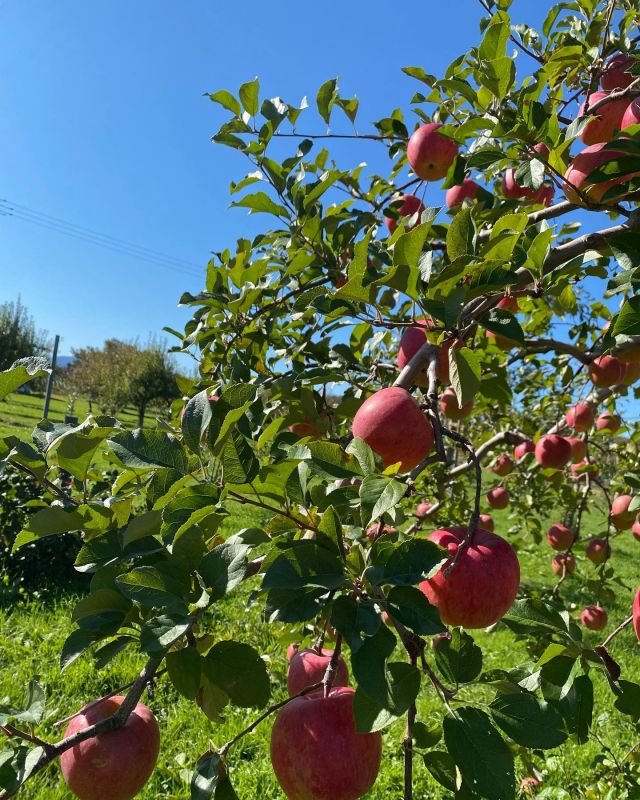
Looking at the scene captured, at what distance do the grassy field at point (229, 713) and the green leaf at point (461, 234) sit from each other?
0.97 meters

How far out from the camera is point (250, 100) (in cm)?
163

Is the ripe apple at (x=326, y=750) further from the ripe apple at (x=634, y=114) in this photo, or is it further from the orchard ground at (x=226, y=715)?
the ripe apple at (x=634, y=114)

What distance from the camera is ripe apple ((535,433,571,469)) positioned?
89.7 inches

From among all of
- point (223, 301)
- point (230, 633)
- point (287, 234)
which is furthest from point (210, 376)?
point (230, 633)

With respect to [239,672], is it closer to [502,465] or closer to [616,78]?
[616,78]

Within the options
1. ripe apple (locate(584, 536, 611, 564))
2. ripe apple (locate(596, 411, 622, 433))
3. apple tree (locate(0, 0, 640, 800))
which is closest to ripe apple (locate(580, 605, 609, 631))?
ripe apple (locate(584, 536, 611, 564))

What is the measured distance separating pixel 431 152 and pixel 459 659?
4.89ft

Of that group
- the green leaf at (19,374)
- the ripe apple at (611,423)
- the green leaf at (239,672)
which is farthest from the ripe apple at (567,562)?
the green leaf at (19,374)

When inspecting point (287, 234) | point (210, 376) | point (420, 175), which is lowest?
point (210, 376)

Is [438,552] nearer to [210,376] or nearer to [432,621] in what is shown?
[432,621]

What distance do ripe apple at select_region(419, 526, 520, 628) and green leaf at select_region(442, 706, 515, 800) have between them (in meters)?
0.19

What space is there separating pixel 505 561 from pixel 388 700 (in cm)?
39

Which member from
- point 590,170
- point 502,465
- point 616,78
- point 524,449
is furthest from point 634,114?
point 502,465

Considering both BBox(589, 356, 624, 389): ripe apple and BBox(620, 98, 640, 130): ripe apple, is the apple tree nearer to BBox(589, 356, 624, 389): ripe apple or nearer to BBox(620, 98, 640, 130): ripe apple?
BBox(620, 98, 640, 130): ripe apple
